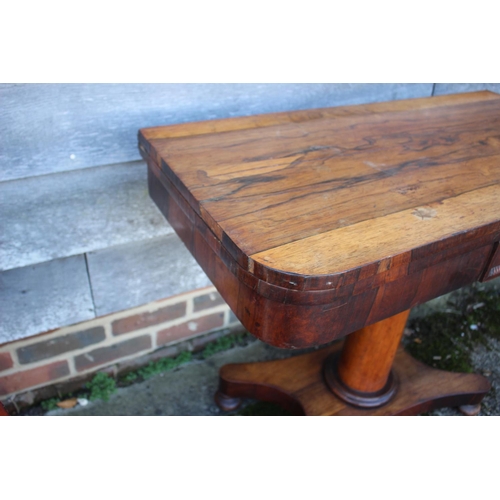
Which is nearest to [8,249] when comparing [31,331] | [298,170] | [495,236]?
[31,331]

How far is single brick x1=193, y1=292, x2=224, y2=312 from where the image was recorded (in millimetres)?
1784

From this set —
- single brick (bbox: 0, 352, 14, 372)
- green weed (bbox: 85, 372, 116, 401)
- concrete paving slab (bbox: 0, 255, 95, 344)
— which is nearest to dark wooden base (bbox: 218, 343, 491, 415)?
green weed (bbox: 85, 372, 116, 401)

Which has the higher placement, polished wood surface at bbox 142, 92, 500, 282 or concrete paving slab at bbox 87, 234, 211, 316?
polished wood surface at bbox 142, 92, 500, 282

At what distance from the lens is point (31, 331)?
1.44 m

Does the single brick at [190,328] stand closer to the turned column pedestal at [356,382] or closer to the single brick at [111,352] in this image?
the single brick at [111,352]

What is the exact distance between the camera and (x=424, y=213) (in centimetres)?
92

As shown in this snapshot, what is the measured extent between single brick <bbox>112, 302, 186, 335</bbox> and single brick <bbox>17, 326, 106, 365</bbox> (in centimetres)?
6

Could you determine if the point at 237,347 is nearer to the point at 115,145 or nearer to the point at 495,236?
the point at 115,145

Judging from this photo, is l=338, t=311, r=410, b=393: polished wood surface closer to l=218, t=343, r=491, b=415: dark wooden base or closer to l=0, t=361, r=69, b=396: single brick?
l=218, t=343, r=491, b=415: dark wooden base

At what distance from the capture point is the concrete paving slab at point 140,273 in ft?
4.82

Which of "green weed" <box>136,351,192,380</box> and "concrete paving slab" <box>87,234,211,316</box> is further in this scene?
"green weed" <box>136,351,192,380</box>

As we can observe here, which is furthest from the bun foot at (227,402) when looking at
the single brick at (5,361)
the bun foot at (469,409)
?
the bun foot at (469,409)

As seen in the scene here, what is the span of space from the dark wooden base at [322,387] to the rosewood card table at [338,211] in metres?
0.04

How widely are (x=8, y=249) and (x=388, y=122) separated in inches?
40.6
